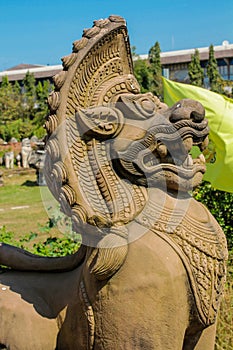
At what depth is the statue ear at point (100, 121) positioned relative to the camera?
1613mm

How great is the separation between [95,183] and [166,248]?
0.31m

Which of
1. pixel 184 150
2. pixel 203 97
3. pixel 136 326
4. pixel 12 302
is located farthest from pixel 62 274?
pixel 203 97

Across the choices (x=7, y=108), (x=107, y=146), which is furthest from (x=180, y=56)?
(x=107, y=146)

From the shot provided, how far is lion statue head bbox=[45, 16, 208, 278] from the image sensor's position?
160cm

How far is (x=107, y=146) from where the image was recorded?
5.41ft

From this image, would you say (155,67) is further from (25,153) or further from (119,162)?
(119,162)

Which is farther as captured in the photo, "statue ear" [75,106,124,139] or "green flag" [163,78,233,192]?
"green flag" [163,78,233,192]

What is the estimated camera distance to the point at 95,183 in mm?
1628

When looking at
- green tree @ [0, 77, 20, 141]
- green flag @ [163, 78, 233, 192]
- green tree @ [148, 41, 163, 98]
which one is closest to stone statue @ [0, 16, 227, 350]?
green flag @ [163, 78, 233, 192]

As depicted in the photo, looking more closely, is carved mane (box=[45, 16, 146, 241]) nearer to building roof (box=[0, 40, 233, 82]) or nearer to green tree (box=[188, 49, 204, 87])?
green tree (box=[188, 49, 204, 87])

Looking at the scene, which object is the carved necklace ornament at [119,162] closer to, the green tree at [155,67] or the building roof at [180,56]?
the green tree at [155,67]

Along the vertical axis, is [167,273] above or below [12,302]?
above

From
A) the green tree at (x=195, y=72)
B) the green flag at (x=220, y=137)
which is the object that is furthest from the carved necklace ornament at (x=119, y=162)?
the green tree at (x=195, y=72)

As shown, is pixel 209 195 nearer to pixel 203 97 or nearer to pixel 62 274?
pixel 203 97
